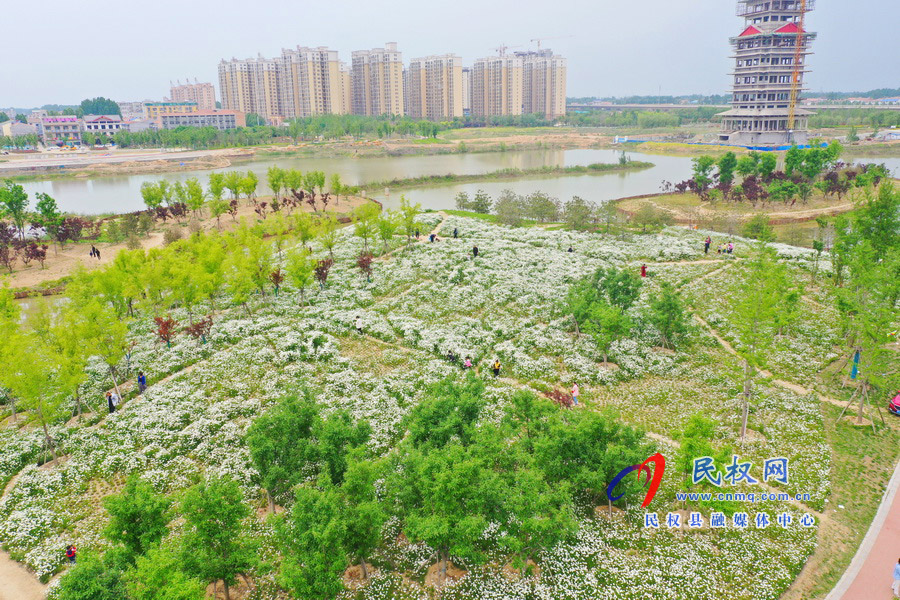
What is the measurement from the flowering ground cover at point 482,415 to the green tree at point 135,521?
112 inches

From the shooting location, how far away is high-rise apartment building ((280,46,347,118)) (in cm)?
17162

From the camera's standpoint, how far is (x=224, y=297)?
32.2 m

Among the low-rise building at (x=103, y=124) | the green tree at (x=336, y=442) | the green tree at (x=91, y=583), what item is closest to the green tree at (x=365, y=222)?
the green tree at (x=336, y=442)

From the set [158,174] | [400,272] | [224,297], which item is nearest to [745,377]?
[400,272]

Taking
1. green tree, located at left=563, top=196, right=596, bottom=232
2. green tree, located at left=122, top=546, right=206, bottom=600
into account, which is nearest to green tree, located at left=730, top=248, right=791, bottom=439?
green tree, located at left=122, top=546, right=206, bottom=600

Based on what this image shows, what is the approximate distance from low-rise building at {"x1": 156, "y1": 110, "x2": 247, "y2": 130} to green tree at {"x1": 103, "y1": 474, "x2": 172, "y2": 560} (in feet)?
560

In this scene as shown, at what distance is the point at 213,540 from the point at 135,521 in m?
2.03

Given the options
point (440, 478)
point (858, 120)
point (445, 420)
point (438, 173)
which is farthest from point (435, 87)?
point (440, 478)

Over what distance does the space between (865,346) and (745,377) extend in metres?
5.04

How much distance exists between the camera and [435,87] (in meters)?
185

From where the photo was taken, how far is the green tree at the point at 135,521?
11.7 metres

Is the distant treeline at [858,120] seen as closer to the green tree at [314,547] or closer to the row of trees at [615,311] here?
the row of trees at [615,311]

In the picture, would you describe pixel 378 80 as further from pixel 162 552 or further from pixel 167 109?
pixel 162 552

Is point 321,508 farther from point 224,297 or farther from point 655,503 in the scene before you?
point 224,297
